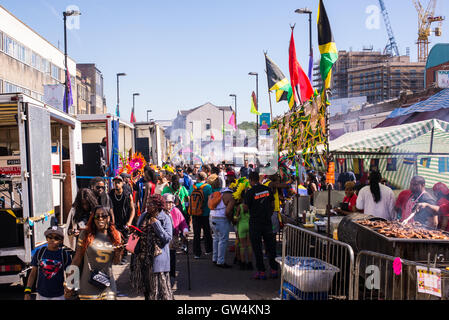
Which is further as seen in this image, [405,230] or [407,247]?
[405,230]

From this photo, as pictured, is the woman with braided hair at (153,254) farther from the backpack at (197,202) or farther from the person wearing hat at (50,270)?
the backpack at (197,202)

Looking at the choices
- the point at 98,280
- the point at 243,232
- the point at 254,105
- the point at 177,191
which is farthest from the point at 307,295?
the point at 254,105

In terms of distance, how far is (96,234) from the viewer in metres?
5.18

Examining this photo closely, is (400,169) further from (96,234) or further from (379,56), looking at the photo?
(379,56)

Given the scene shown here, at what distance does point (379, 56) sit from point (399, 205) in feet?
239

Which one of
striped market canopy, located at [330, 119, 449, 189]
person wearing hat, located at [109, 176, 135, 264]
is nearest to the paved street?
person wearing hat, located at [109, 176, 135, 264]

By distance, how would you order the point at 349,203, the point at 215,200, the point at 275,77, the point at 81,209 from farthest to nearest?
the point at 275,77
the point at 349,203
the point at 215,200
the point at 81,209

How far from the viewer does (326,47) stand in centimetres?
779

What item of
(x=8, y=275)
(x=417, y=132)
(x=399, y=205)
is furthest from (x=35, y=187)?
(x=417, y=132)

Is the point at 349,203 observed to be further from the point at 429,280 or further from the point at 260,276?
the point at 429,280

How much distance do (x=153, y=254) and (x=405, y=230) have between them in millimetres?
3444

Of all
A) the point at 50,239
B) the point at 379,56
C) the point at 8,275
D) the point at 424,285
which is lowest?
the point at 8,275

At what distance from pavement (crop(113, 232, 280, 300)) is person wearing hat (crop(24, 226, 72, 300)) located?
2.47 meters

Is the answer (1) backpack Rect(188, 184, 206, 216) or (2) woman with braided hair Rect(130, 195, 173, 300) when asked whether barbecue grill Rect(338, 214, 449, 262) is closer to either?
(2) woman with braided hair Rect(130, 195, 173, 300)
